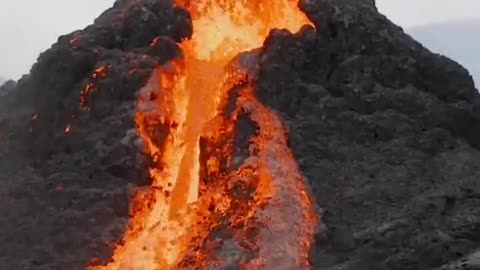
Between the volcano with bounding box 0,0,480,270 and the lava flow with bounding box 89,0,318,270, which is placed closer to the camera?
the lava flow with bounding box 89,0,318,270

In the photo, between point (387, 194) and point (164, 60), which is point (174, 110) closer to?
point (164, 60)

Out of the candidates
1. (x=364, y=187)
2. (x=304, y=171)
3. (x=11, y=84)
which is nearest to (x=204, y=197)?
(x=304, y=171)

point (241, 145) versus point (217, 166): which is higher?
point (241, 145)

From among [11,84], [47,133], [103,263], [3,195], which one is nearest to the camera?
[103,263]

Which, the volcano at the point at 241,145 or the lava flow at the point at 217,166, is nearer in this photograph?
the lava flow at the point at 217,166
